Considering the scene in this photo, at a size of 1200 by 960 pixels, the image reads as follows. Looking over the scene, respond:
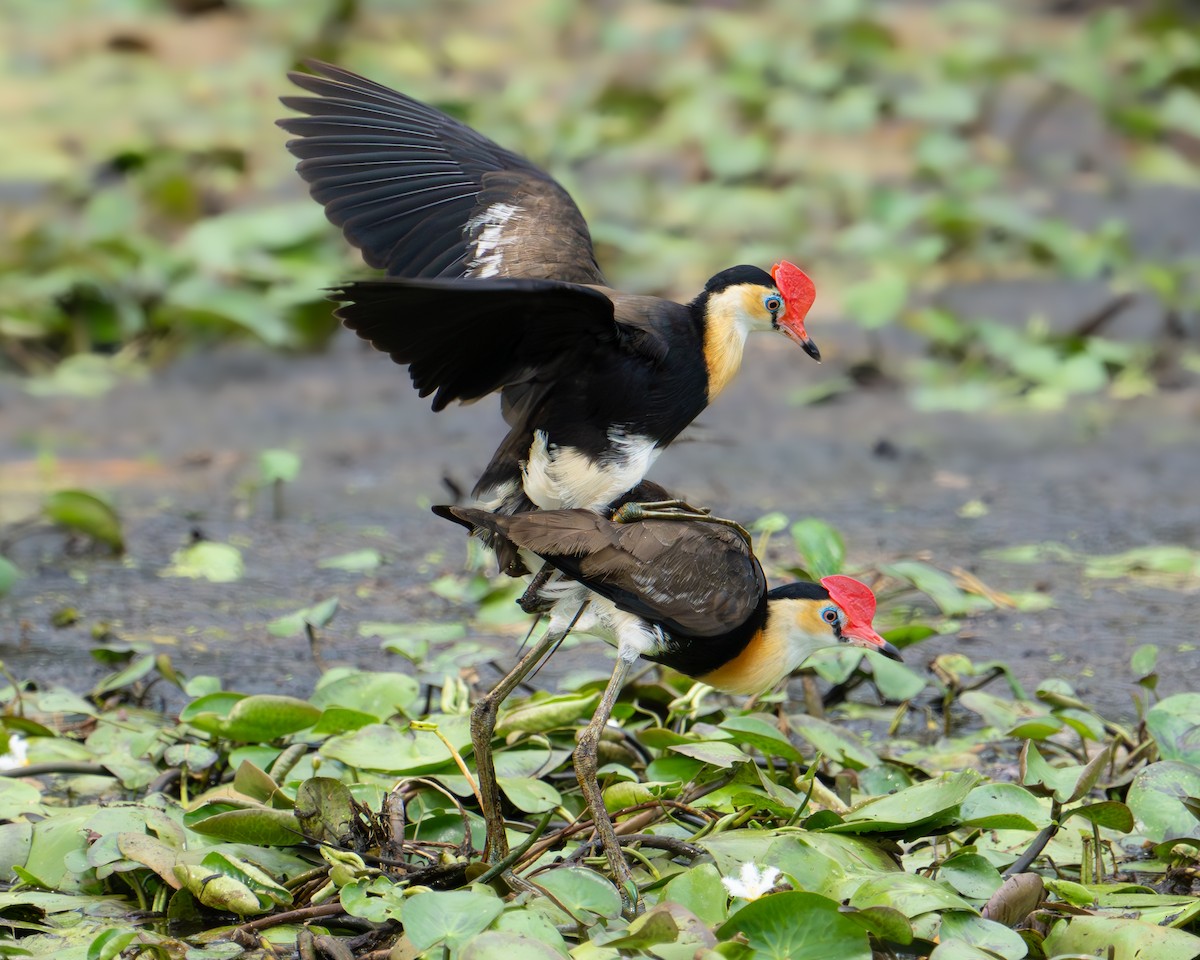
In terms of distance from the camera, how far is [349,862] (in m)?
3.30

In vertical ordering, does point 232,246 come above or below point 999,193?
below

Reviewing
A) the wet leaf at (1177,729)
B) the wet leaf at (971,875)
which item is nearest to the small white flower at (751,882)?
the wet leaf at (971,875)

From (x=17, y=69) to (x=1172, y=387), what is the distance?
7.29m

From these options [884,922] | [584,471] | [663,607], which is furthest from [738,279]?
[884,922]

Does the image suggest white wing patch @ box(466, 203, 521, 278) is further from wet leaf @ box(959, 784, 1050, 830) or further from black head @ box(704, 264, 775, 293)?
wet leaf @ box(959, 784, 1050, 830)

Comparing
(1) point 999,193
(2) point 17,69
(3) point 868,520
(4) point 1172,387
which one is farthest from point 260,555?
(2) point 17,69

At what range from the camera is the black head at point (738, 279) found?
3811 mm

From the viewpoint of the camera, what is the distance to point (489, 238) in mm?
4176

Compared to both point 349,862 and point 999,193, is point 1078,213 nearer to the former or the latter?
point 999,193

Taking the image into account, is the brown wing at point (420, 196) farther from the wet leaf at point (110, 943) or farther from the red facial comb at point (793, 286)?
the wet leaf at point (110, 943)

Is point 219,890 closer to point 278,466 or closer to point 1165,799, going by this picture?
point 1165,799

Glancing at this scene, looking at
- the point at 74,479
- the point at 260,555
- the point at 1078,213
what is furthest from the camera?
the point at 1078,213

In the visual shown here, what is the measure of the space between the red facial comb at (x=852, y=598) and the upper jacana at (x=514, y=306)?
1.66ft

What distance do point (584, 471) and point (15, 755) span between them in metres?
1.50
